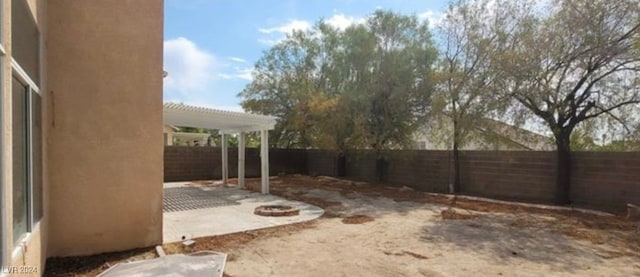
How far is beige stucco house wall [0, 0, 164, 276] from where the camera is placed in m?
4.96

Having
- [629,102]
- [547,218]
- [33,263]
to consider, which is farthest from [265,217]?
[629,102]

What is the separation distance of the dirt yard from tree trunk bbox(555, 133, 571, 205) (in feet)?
3.85

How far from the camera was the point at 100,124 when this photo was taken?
17.4 ft

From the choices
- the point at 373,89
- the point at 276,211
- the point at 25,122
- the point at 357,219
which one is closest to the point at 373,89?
the point at 373,89

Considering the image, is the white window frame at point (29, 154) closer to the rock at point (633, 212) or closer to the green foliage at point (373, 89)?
the green foliage at point (373, 89)

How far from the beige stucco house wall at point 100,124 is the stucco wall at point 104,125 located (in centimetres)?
1

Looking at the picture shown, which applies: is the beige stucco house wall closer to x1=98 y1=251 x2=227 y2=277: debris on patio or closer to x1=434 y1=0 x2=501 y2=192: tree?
x1=98 y1=251 x2=227 y2=277: debris on patio

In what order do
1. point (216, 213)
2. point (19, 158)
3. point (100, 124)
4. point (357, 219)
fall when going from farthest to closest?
point (216, 213) < point (357, 219) < point (100, 124) < point (19, 158)

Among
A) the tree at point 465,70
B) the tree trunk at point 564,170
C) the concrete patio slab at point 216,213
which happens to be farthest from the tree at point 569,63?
the concrete patio slab at point 216,213

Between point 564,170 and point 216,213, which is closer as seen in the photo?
point 216,213

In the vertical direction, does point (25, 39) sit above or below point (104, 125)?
above

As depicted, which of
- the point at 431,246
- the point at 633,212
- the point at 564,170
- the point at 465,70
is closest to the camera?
the point at 431,246

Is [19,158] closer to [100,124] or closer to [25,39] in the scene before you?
[25,39]

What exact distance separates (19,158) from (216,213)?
18.5ft
